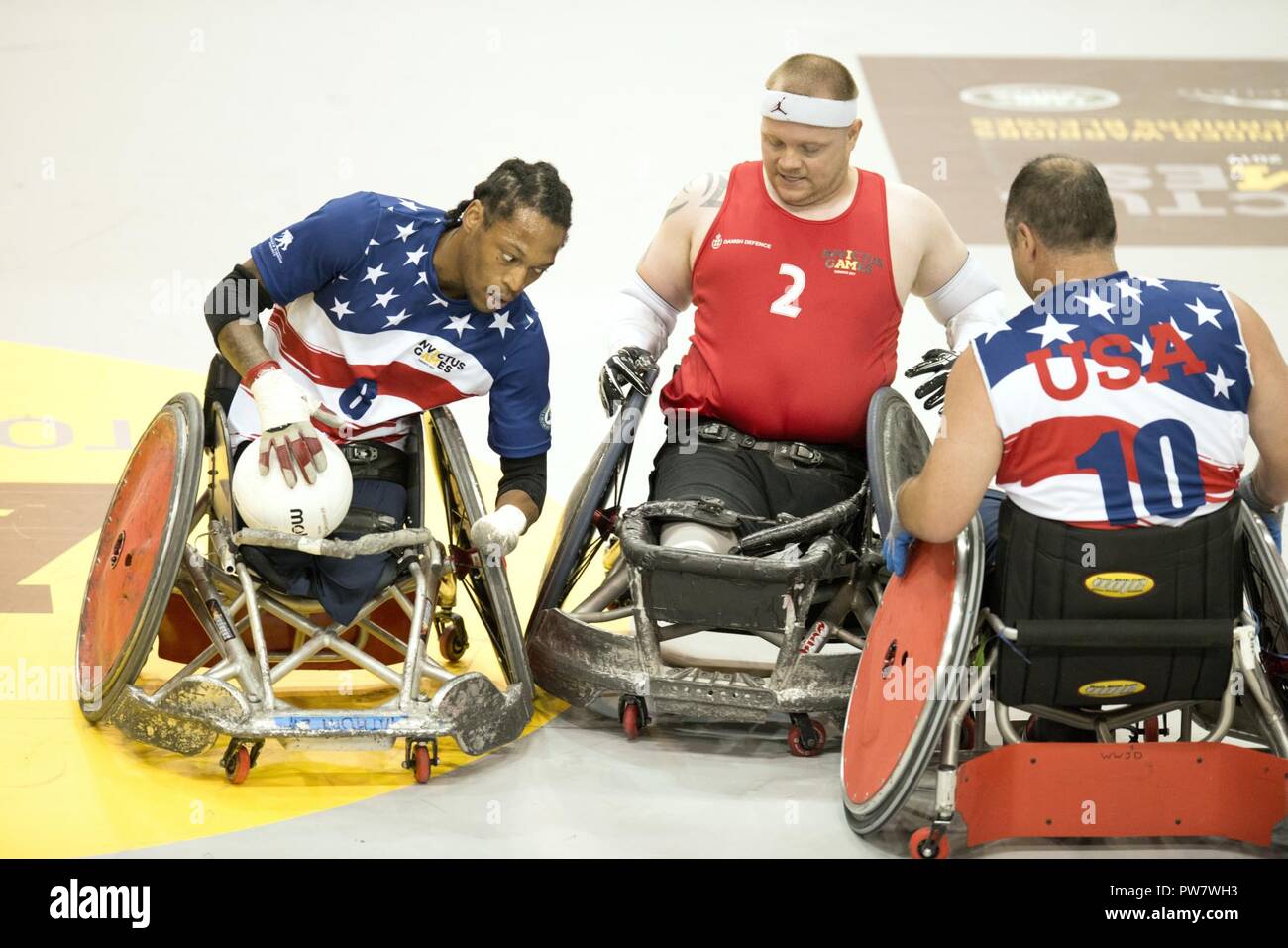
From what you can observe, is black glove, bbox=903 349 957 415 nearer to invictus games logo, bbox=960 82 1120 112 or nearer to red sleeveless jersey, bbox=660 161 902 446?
red sleeveless jersey, bbox=660 161 902 446

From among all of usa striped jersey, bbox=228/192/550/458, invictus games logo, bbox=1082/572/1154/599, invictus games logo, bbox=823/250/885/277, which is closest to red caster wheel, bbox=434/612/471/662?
usa striped jersey, bbox=228/192/550/458

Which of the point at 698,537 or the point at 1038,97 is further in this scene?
the point at 1038,97

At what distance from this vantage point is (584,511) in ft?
17.4

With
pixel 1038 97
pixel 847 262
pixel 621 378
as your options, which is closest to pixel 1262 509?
pixel 847 262

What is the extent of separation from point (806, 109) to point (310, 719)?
231cm

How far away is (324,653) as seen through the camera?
16.8ft

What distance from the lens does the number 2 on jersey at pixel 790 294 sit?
5.36m

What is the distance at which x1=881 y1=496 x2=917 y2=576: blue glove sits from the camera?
4434 mm

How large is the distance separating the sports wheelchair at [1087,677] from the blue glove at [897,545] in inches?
3.9

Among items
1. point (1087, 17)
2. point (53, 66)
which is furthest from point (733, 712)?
point (1087, 17)

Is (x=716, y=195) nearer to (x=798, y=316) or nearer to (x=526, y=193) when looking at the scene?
(x=798, y=316)

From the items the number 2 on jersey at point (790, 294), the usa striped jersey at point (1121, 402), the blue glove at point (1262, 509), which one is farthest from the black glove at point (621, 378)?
the blue glove at point (1262, 509)

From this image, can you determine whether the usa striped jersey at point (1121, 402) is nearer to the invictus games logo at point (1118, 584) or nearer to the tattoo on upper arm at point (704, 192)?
the invictus games logo at point (1118, 584)

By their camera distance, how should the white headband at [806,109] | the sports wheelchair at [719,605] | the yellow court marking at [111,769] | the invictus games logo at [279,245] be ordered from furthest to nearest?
1. the white headband at [806,109]
2. the invictus games logo at [279,245]
3. the sports wheelchair at [719,605]
4. the yellow court marking at [111,769]
